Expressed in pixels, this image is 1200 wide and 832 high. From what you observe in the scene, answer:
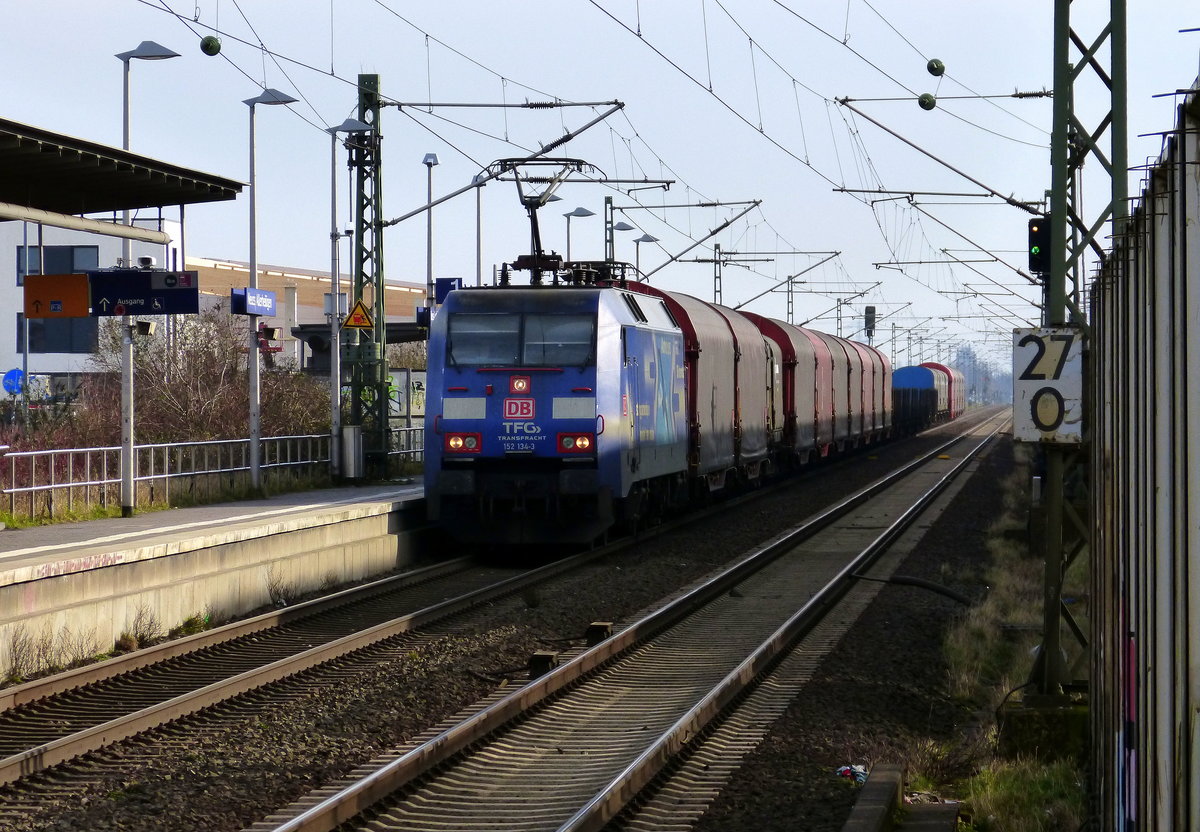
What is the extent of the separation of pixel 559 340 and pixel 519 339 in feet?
1.65

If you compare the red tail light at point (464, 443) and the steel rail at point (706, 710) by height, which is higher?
the red tail light at point (464, 443)

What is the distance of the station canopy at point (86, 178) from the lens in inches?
486

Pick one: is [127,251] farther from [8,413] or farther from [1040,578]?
[1040,578]

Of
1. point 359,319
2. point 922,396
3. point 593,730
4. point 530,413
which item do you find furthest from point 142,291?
point 922,396

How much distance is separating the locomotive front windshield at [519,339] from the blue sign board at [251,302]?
3816mm

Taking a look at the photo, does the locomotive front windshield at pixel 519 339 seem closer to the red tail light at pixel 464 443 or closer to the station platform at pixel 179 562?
the red tail light at pixel 464 443

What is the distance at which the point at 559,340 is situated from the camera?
680 inches

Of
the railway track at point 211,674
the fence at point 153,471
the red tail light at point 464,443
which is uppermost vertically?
the red tail light at point 464,443

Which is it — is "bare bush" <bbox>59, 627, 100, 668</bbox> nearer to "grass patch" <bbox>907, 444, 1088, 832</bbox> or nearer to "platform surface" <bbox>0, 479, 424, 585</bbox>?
"platform surface" <bbox>0, 479, 424, 585</bbox>

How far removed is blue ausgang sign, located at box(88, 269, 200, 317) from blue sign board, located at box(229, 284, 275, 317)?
2623 mm

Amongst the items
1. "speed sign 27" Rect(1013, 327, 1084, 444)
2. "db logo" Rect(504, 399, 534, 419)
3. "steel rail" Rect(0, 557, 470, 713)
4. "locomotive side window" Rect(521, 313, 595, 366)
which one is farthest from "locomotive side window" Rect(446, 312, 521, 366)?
"speed sign 27" Rect(1013, 327, 1084, 444)

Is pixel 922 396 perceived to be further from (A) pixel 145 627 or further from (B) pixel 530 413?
(A) pixel 145 627

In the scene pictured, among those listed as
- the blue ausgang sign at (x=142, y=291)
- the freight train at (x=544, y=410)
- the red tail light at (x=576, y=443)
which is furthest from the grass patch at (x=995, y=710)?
the blue ausgang sign at (x=142, y=291)

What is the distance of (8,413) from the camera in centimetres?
2853
